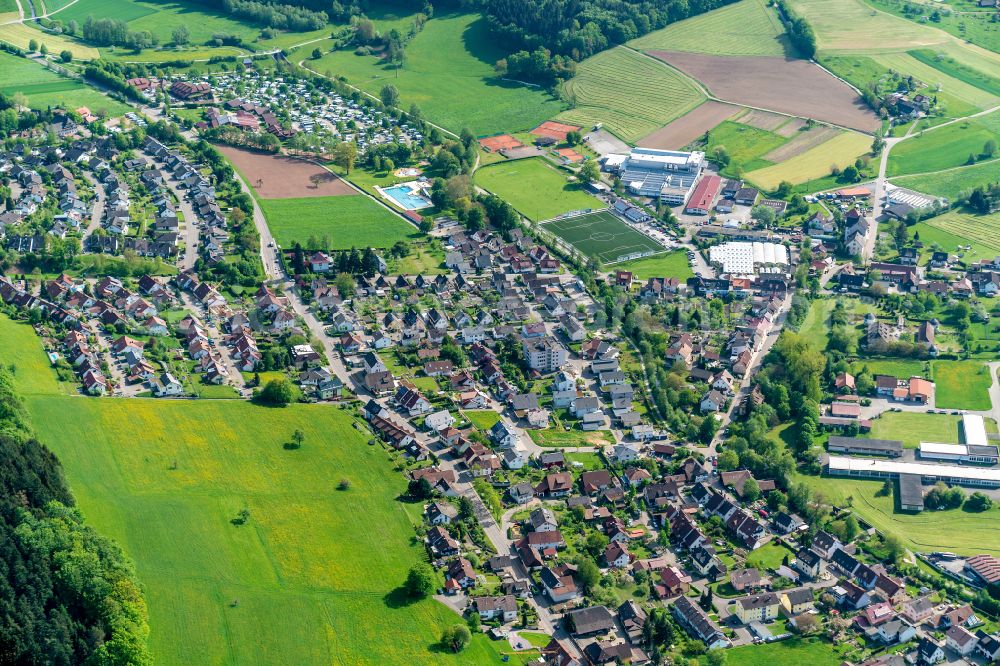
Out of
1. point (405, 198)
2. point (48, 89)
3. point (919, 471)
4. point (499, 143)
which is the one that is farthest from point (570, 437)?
point (48, 89)

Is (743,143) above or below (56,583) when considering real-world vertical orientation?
above

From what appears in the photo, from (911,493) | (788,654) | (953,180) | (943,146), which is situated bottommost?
(788,654)

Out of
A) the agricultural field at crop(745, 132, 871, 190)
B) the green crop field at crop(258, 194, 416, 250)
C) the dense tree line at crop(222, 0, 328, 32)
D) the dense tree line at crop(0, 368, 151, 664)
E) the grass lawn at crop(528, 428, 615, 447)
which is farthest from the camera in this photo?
the dense tree line at crop(222, 0, 328, 32)

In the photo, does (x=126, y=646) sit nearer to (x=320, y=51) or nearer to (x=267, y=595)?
(x=267, y=595)

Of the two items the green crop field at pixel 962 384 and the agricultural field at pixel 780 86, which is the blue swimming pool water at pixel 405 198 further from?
the green crop field at pixel 962 384

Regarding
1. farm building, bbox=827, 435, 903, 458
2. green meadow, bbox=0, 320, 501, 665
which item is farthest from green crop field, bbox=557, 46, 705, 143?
green meadow, bbox=0, 320, 501, 665

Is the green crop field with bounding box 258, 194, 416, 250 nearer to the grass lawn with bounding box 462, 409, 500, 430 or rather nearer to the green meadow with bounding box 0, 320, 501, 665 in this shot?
the grass lawn with bounding box 462, 409, 500, 430

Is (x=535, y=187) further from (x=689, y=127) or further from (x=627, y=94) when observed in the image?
(x=627, y=94)
